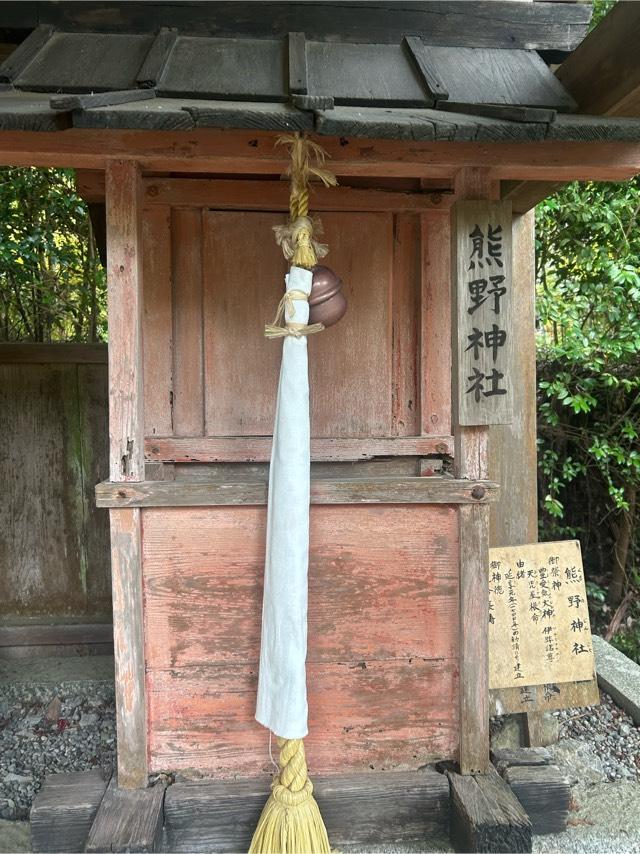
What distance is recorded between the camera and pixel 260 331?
3170mm

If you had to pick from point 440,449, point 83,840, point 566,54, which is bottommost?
point 83,840

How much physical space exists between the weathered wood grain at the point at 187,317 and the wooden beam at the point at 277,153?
639 millimetres

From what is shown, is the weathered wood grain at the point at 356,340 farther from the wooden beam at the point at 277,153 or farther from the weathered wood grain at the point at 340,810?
the weathered wood grain at the point at 340,810

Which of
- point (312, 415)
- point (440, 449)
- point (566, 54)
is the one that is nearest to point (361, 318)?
point (312, 415)

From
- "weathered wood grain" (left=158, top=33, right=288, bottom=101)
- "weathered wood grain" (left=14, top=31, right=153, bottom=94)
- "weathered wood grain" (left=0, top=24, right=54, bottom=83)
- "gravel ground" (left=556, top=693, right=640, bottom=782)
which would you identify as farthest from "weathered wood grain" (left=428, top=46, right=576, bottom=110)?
"gravel ground" (left=556, top=693, right=640, bottom=782)

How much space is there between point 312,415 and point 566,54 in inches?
79.6

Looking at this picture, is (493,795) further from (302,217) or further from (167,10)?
(167,10)

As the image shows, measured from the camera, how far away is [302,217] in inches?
Result: 94.2

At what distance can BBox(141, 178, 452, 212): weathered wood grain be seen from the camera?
3055mm

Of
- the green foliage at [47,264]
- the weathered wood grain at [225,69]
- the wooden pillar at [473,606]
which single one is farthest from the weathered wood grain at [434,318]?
the green foliage at [47,264]

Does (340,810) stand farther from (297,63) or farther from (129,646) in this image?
(297,63)

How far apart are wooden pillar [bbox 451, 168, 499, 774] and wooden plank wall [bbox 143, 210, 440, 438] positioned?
2.24 feet

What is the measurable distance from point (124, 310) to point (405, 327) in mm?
1493

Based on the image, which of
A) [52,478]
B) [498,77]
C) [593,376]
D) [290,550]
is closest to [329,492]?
[290,550]
